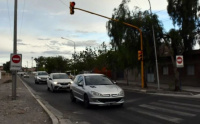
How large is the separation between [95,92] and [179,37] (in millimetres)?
12661

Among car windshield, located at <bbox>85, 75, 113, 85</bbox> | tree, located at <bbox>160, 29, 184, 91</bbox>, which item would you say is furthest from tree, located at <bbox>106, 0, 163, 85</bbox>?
car windshield, located at <bbox>85, 75, 113, 85</bbox>

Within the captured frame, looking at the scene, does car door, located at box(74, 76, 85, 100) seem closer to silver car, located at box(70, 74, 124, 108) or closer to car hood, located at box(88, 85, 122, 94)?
silver car, located at box(70, 74, 124, 108)

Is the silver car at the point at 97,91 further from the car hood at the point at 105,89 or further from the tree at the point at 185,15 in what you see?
the tree at the point at 185,15

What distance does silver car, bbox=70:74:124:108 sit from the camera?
443 inches

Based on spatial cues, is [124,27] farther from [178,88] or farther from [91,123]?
[91,123]

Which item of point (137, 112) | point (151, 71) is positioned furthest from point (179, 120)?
point (151, 71)

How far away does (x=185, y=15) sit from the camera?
21.8 m

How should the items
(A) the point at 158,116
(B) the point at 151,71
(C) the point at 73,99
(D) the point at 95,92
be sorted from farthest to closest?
1. (B) the point at 151,71
2. (C) the point at 73,99
3. (D) the point at 95,92
4. (A) the point at 158,116

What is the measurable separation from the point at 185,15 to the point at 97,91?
13.6 m

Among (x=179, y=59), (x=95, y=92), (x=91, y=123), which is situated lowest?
(x=91, y=123)

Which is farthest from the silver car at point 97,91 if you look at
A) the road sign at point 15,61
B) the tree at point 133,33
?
the tree at point 133,33

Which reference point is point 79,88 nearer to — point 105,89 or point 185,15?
point 105,89

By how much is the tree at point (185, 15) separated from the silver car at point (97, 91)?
38.9 ft

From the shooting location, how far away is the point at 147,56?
24406 millimetres
